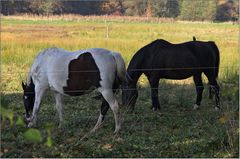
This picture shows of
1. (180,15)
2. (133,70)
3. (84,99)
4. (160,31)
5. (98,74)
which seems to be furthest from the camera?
(180,15)

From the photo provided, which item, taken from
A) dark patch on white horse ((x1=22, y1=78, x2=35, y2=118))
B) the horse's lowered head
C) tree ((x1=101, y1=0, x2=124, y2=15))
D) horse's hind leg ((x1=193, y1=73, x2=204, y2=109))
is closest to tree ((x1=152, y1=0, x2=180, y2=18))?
tree ((x1=101, y1=0, x2=124, y2=15))

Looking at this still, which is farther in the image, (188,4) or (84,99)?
(188,4)

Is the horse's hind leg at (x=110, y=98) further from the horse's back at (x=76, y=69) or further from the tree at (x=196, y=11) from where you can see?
the tree at (x=196, y=11)

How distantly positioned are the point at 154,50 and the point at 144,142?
122 inches

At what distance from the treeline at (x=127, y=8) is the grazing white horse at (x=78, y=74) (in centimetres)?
1987

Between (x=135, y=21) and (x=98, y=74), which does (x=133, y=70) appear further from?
(x=135, y=21)

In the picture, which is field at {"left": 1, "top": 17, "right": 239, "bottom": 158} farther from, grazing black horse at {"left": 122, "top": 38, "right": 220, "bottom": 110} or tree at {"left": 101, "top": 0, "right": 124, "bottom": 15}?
tree at {"left": 101, "top": 0, "right": 124, "bottom": 15}

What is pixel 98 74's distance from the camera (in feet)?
19.7

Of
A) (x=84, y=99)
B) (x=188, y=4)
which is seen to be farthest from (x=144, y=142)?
(x=188, y=4)

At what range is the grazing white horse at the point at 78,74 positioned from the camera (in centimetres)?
601

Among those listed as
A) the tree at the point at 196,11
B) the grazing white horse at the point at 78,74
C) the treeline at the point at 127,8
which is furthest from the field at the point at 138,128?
the tree at the point at 196,11

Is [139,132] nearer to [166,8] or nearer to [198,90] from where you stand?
[198,90]

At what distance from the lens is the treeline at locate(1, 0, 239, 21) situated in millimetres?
28259

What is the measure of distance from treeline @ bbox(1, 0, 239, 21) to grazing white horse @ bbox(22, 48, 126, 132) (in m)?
19.9
